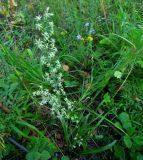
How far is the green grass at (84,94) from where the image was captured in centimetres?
188

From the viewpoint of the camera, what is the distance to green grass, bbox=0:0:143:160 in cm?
188

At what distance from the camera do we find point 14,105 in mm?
1999

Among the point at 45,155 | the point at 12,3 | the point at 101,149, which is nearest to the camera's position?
the point at 45,155

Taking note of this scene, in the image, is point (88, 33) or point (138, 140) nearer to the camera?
point (138, 140)

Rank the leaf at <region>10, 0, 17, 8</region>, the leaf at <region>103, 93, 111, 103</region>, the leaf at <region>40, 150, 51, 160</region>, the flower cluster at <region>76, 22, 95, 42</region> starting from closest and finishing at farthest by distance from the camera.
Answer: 1. the leaf at <region>40, 150, 51, 160</region>
2. the leaf at <region>103, 93, 111, 103</region>
3. the flower cluster at <region>76, 22, 95, 42</region>
4. the leaf at <region>10, 0, 17, 8</region>

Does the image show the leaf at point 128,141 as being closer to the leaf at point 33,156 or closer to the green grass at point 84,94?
the green grass at point 84,94

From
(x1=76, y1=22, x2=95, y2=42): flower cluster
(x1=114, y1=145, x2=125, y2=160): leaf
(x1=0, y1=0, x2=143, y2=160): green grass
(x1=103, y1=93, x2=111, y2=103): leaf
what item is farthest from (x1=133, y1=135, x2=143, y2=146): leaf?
(x1=76, y1=22, x2=95, y2=42): flower cluster

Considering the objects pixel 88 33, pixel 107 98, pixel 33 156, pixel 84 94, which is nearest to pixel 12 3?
pixel 88 33

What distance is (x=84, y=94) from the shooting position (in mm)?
2084

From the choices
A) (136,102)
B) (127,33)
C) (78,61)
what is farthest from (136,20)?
(136,102)

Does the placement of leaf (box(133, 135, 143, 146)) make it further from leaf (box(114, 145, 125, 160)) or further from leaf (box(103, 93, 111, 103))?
leaf (box(103, 93, 111, 103))

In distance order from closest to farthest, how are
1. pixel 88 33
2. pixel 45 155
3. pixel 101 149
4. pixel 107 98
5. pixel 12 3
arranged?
pixel 45 155, pixel 101 149, pixel 107 98, pixel 88 33, pixel 12 3

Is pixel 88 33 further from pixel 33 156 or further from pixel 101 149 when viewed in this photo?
pixel 33 156

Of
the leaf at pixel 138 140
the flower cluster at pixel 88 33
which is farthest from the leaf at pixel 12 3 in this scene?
the leaf at pixel 138 140
